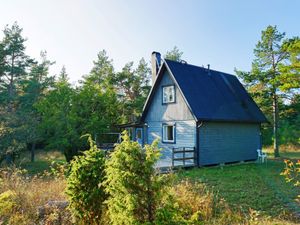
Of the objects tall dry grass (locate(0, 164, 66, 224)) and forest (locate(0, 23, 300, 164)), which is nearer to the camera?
tall dry grass (locate(0, 164, 66, 224))

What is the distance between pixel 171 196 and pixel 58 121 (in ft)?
56.5

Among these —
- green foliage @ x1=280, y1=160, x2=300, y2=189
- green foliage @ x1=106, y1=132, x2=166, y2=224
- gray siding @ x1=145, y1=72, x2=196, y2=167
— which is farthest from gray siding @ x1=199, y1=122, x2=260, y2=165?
green foliage @ x1=106, y1=132, x2=166, y2=224

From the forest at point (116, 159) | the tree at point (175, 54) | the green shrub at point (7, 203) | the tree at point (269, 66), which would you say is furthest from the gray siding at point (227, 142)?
the tree at point (175, 54)

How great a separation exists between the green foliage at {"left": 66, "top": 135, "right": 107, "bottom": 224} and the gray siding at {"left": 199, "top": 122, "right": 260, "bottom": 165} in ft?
34.1

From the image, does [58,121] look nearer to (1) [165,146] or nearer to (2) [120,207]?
(1) [165,146]

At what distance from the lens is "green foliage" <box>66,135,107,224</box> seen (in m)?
3.98

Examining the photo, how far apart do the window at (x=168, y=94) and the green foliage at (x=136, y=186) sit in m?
12.2

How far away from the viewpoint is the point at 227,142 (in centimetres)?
1529

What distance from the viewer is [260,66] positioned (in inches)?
778

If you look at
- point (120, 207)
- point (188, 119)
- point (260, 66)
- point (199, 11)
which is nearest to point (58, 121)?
point (188, 119)

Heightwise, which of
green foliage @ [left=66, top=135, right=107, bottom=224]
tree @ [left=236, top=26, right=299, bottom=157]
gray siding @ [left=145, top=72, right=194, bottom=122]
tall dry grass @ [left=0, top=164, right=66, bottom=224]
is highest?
tree @ [left=236, top=26, right=299, bottom=157]

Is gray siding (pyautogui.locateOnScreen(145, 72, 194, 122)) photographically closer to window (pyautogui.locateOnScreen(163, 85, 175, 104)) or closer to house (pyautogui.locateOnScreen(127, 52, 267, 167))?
house (pyautogui.locateOnScreen(127, 52, 267, 167))

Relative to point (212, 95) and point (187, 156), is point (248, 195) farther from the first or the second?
point (212, 95)

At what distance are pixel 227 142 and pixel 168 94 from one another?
14.7 ft
